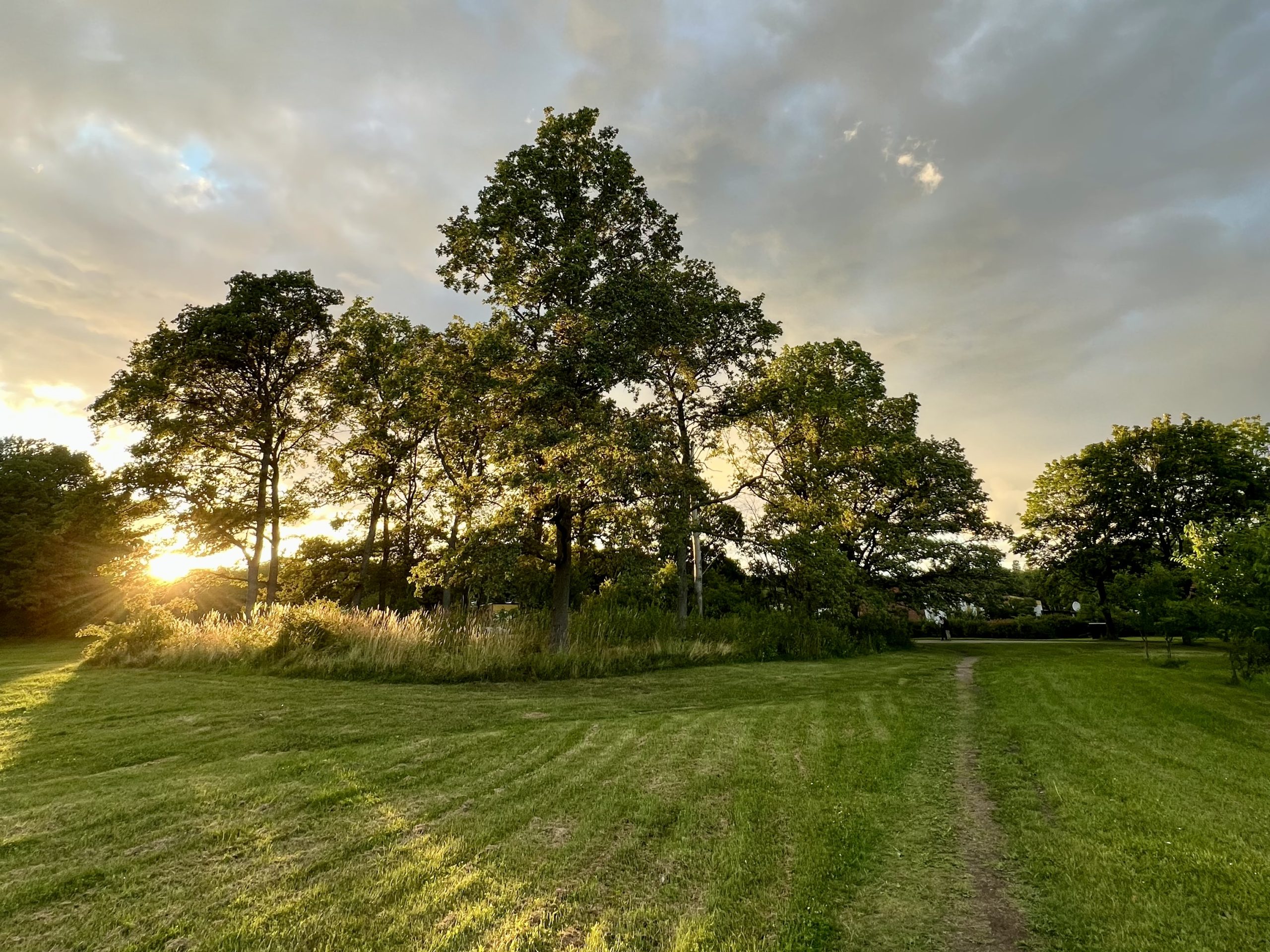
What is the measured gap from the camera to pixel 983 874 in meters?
4.08

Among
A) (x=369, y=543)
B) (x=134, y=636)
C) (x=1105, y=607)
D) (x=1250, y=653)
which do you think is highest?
(x=369, y=543)

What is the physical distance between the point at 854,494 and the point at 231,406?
91.2 ft

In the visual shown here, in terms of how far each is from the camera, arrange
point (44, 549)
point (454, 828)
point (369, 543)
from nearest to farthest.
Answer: point (454, 828) → point (369, 543) → point (44, 549)

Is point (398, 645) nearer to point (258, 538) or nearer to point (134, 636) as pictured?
point (134, 636)

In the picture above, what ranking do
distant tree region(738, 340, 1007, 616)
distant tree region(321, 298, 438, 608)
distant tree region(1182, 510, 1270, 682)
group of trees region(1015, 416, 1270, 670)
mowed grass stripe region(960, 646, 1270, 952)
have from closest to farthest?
1. mowed grass stripe region(960, 646, 1270, 952)
2. distant tree region(1182, 510, 1270, 682)
3. distant tree region(738, 340, 1007, 616)
4. distant tree region(321, 298, 438, 608)
5. group of trees region(1015, 416, 1270, 670)

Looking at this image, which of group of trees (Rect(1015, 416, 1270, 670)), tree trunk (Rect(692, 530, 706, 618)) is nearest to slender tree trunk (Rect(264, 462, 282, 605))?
tree trunk (Rect(692, 530, 706, 618))

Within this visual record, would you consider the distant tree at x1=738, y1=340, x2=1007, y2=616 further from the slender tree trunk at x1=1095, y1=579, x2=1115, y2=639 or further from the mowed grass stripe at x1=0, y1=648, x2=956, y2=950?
the mowed grass stripe at x1=0, y1=648, x2=956, y2=950

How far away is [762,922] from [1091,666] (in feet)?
55.9

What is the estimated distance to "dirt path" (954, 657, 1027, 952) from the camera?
332cm

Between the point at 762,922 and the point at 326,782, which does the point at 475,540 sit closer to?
the point at 326,782

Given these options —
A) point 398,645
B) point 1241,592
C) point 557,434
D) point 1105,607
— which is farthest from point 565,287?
point 1105,607

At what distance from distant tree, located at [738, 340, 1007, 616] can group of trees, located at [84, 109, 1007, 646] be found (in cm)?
13

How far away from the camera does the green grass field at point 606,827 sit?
3.32 meters

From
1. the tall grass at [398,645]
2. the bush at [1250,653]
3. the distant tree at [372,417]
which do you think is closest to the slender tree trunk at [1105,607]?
the bush at [1250,653]
